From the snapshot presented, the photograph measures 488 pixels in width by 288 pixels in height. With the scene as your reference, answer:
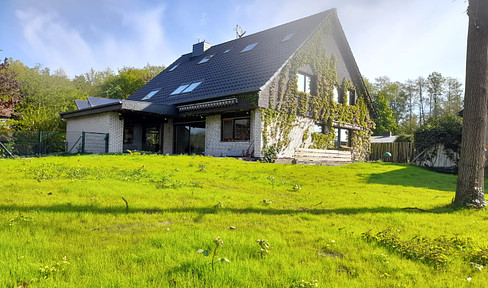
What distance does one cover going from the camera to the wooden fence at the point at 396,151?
21.6 metres

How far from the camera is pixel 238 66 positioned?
17.0m

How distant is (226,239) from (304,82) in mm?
15174

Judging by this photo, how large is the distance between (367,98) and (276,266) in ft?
69.9

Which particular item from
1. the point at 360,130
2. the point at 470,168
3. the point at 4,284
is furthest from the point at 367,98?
the point at 4,284

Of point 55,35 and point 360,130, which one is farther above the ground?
point 55,35

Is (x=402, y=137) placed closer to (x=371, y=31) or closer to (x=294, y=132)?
(x=294, y=132)

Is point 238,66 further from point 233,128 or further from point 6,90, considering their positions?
point 6,90

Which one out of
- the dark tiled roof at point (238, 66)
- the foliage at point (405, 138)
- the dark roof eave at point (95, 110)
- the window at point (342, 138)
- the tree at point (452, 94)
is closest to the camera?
the dark roof eave at point (95, 110)

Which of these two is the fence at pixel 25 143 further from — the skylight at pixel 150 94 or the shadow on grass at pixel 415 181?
the shadow on grass at pixel 415 181

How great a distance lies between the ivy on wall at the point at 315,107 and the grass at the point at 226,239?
31.7 ft

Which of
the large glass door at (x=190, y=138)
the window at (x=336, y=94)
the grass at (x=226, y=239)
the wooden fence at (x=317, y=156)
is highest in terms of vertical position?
the window at (x=336, y=94)

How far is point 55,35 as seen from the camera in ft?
48.2

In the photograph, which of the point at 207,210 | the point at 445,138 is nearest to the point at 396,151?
the point at 445,138

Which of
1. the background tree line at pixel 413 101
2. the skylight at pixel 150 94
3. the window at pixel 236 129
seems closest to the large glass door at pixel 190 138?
the window at pixel 236 129
